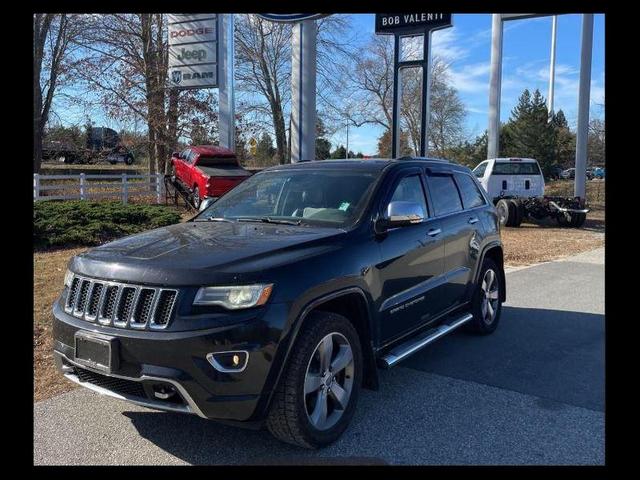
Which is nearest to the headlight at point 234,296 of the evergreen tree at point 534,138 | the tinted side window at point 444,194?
the tinted side window at point 444,194

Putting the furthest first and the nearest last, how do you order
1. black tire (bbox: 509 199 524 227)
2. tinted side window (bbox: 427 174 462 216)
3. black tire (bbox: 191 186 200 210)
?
black tire (bbox: 509 199 524 227) < black tire (bbox: 191 186 200 210) < tinted side window (bbox: 427 174 462 216)

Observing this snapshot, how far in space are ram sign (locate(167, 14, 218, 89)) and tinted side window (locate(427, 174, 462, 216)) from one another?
16076 mm

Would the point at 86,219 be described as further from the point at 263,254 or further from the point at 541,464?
the point at 541,464

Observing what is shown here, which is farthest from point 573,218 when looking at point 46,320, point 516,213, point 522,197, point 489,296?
point 46,320

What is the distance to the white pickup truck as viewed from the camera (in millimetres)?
17891

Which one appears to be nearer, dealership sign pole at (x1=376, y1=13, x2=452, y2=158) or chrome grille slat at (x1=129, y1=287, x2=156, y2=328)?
chrome grille slat at (x1=129, y1=287, x2=156, y2=328)

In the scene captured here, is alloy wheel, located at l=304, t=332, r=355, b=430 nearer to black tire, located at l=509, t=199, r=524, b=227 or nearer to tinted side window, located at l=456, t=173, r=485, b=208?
tinted side window, located at l=456, t=173, r=485, b=208

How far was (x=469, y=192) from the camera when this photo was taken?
5.89 metres

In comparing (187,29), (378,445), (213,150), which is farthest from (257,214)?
(187,29)

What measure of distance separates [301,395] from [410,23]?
13.3m

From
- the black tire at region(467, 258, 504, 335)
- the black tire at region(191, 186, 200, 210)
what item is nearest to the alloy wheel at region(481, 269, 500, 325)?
the black tire at region(467, 258, 504, 335)

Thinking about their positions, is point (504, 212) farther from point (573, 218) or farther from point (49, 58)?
point (49, 58)

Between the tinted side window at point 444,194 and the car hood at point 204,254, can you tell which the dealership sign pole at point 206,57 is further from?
the car hood at point 204,254
